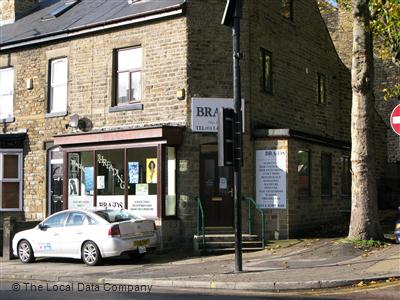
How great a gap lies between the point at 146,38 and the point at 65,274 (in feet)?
26.5

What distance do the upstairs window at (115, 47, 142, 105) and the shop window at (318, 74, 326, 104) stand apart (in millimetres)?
7983

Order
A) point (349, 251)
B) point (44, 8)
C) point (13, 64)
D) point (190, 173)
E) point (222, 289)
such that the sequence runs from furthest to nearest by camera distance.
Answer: point (44, 8) < point (13, 64) < point (190, 173) < point (349, 251) < point (222, 289)

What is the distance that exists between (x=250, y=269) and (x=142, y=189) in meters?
5.80

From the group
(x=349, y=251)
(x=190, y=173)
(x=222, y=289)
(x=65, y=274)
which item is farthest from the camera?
(x=190, y=173)

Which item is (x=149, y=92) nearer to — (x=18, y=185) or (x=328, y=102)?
(x=18, y=185)

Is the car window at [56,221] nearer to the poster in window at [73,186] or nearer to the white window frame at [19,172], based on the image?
the poster in window at [73,186]

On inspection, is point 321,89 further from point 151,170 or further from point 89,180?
point 89,180

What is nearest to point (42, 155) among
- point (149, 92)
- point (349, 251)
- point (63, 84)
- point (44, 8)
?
point (63, 84)

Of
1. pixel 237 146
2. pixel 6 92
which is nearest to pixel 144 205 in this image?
pixel 237 146

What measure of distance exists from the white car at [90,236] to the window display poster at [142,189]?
86.4 inches

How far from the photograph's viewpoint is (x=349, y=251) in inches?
560

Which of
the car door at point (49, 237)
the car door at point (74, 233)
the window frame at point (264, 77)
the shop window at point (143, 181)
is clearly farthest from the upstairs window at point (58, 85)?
the window frame at point (264, 77)

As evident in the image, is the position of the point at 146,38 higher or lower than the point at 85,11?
lower

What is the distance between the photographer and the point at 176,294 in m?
10.3
